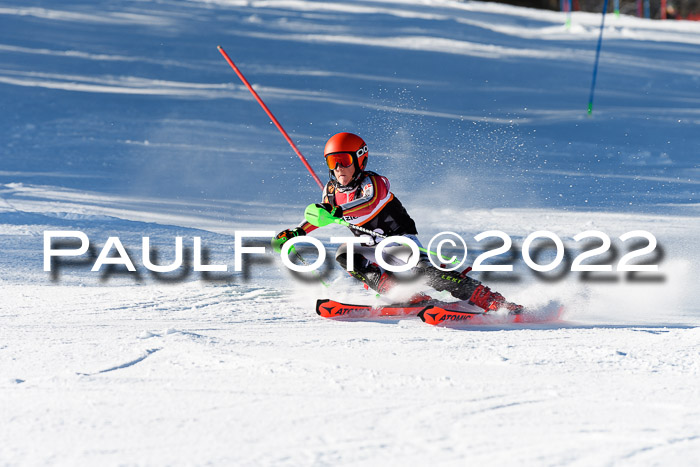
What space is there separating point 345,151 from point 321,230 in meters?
2.62

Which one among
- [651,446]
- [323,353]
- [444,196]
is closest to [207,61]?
[444,196]

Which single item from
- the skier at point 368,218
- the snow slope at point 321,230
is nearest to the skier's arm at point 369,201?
the skier at point 368,218

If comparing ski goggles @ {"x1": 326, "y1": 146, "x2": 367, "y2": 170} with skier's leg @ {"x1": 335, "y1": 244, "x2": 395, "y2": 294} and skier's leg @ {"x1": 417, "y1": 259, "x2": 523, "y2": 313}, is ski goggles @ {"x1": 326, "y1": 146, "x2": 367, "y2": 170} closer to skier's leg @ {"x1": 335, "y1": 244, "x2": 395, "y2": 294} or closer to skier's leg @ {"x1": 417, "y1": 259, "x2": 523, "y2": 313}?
skier's leg @ {"x1": 335, "y1": 244, "x2": 395, "y2": 294}

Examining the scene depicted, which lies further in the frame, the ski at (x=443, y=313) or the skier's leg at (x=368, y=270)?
the skier's leg at (x=368, y=270)

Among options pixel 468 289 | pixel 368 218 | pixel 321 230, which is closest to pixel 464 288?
pixel 468 289

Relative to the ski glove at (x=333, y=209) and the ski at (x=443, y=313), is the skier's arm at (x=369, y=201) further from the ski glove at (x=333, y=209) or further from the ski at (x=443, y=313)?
the ski at (x=443, y=313)

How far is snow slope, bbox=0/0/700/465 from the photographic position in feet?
9.57

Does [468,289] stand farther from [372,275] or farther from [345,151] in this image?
[345,151]

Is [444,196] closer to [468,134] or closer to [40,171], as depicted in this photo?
[468,134]

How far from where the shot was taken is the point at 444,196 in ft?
27.6

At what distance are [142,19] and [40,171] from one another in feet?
30.7

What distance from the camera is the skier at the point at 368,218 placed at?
4855 millimetres

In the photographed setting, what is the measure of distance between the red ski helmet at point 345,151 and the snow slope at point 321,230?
883mm

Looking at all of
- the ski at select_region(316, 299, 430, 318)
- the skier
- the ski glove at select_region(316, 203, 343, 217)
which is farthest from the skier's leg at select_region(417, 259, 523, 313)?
the ski glove at select_region(316, 203, 343, 217)
